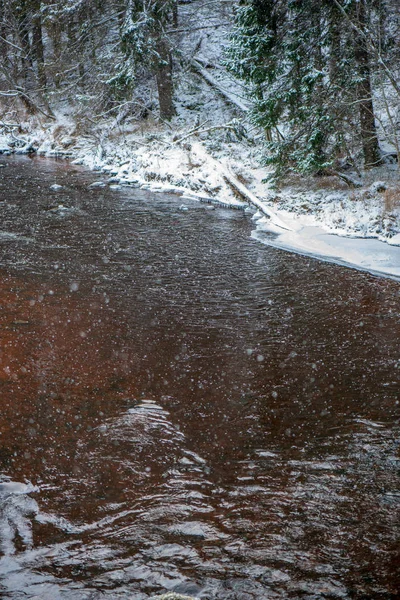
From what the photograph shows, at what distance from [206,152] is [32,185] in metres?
6.34

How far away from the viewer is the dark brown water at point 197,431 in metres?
3.81

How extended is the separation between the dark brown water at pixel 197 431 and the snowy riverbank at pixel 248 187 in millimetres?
1727

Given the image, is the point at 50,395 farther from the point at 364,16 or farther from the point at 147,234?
the point at 364,16

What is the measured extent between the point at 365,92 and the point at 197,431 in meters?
12.2

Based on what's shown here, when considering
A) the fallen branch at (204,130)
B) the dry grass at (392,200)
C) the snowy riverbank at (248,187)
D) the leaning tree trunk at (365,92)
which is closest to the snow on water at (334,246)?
the snowy riverbank at (248,187)

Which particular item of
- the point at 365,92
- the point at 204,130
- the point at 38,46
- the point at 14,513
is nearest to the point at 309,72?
the point at 365,92

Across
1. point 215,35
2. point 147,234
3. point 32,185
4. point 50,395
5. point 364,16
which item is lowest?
point 50,395

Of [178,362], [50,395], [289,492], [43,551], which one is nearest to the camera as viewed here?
[43,551]

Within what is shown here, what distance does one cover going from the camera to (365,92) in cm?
1455

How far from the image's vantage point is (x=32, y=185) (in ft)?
60.1

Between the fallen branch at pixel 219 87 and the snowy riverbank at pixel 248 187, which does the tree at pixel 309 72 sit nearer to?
the snowy riverbank at pixel 248 187

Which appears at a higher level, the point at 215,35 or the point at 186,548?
the point at 215,35

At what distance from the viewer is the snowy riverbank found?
502 inches

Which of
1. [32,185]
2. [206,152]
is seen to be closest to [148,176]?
[206,152]
